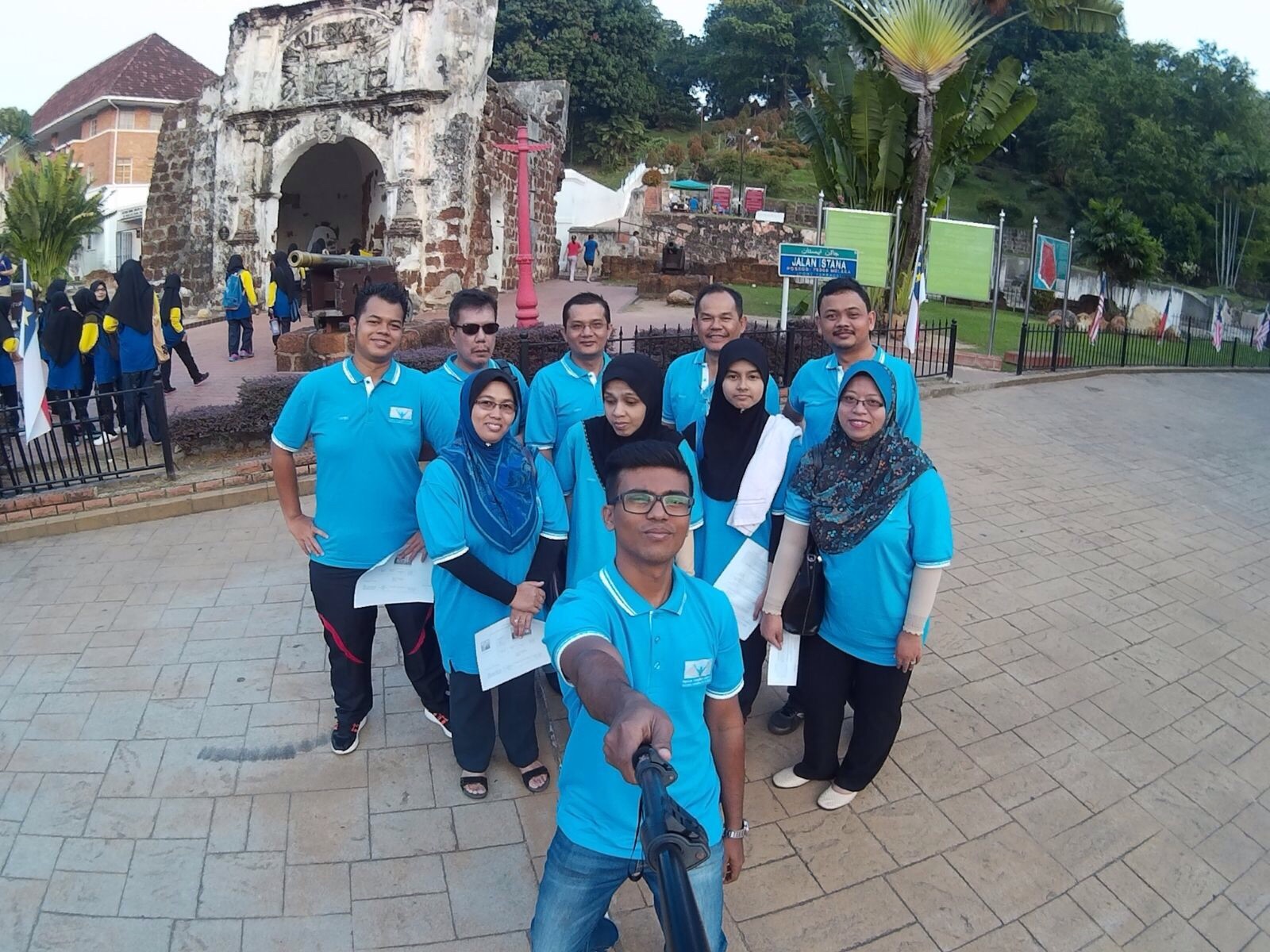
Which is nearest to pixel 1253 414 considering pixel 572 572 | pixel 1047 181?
pixel 572 572

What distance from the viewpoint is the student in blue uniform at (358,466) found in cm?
314

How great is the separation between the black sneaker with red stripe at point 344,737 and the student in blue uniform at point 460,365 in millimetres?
1206

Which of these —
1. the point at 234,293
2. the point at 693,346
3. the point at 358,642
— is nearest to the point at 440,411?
the point at 358,642

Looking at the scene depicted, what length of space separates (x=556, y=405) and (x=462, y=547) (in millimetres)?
902

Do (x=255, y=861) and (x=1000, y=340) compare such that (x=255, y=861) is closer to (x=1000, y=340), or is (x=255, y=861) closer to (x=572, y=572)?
(x=572, y=572)

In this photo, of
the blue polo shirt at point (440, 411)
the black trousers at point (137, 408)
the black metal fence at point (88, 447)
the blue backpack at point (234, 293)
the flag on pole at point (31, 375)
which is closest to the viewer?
the blue polo shirt at point (440, 411)

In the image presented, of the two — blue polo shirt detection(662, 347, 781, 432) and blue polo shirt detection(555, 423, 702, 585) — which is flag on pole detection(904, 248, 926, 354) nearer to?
blue polo shirt detection(662, 347, 781, 432)

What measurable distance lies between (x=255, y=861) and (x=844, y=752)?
7.62 ft

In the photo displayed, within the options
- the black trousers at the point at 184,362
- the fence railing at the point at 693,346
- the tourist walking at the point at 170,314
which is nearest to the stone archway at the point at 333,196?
the black trousers at the point at 184,362

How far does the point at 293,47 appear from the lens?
1614 cm

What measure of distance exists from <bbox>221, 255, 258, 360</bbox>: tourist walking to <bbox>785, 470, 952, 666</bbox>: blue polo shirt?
10.2 m

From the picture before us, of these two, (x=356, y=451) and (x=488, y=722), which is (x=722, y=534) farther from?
(x=356, y=451)

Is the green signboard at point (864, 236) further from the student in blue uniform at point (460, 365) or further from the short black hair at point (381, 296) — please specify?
the short black hair at point (381, 296)

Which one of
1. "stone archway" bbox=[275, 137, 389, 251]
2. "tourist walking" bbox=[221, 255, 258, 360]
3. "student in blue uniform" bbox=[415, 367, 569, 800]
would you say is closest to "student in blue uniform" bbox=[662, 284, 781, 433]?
"student in blue uniform" bbox=[415, 367, 569, 800]
